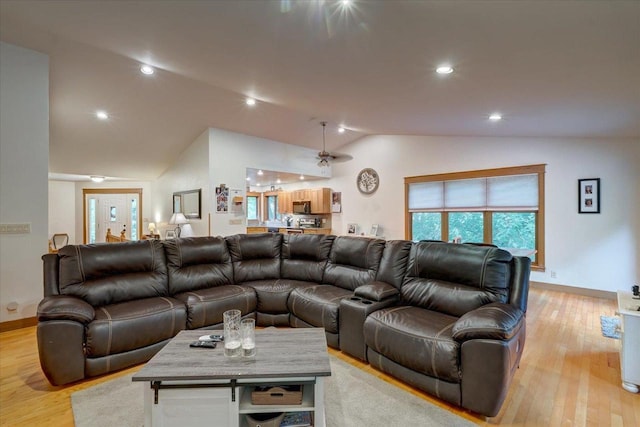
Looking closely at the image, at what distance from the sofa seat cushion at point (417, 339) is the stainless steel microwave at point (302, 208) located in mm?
5903

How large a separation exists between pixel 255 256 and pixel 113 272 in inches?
60.5

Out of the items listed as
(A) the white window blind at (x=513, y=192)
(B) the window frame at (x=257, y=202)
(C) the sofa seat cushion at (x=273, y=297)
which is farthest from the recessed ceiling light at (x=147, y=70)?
(B) the window frame at (x=257, y=202)

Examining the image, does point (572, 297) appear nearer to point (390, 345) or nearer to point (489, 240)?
point (489, 240)

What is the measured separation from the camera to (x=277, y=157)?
22.3ft

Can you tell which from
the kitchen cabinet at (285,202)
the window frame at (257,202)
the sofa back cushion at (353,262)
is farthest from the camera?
the window frame at (257,202)

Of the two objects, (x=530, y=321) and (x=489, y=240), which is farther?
(x=489, y=240)

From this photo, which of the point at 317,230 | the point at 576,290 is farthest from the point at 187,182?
the point at 576,290

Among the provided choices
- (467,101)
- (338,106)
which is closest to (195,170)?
(338,106)

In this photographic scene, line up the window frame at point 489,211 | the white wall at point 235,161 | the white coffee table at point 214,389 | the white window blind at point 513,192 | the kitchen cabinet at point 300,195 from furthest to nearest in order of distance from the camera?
1. the kitchen cabinet at point 300,195
2. the white wall at point 235,161
3. the white window blind at point 513,192
4. the window frame at point 489,211
5. the white coffee table at point 214,389

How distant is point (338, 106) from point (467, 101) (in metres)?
1.65

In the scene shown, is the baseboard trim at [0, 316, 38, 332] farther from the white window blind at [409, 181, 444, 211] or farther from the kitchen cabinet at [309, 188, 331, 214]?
the white window blind at [409, 181, 444, 211]

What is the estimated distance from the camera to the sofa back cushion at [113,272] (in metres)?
2.65

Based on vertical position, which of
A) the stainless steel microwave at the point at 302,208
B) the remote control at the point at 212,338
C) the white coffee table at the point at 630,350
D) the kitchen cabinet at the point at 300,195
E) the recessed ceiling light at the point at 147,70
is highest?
the recessed ceiling light at the point at 147,70

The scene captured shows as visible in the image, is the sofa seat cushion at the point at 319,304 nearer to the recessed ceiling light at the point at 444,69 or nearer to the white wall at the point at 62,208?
the recessed ceiling light at the point at 444,69
